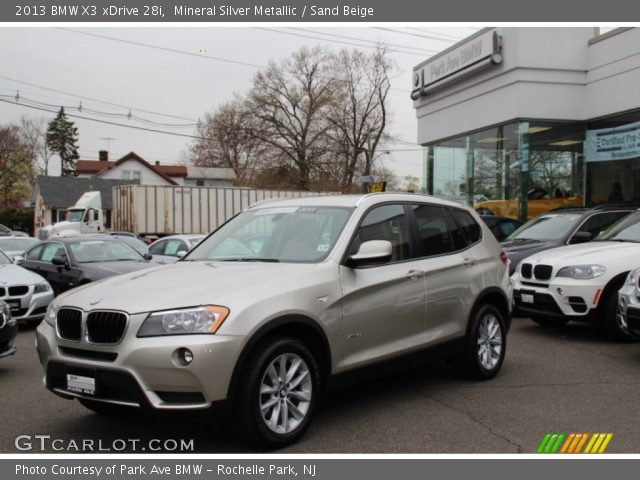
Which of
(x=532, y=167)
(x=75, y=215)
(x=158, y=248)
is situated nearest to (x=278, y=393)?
(x=158, y=248)

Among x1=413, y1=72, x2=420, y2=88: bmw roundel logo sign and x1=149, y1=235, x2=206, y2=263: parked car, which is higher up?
x1=413, y1=72, x2=420, y2=88: bmw roundel logo sign

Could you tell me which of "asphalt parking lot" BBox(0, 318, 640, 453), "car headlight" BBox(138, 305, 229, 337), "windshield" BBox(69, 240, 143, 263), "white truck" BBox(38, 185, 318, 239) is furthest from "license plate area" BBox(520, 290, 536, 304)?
"white truck" BBox(38, 185, 318, 239)

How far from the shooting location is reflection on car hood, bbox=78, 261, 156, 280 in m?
10.4

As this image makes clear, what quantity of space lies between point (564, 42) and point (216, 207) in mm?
18385

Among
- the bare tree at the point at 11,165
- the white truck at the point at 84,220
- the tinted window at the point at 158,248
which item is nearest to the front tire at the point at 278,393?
the tinted window at the point at 158,248

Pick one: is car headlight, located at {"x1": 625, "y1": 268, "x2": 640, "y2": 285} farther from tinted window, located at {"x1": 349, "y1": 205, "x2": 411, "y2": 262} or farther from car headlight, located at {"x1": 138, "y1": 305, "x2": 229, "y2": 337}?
car headlight, located at {"x1": 138, "y1": 305, "x2": 229, "y2": 337}

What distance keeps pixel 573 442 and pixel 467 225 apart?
2560 mm

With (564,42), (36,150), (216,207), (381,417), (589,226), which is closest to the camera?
(381,417)

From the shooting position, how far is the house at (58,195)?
193ft

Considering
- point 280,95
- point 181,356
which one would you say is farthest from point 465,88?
point 280,95

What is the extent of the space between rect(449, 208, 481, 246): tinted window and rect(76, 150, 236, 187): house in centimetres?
5458

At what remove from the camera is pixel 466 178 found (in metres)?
20.9

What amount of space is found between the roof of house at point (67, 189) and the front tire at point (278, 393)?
190 feet

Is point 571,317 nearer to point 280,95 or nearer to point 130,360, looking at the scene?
point 130,360
